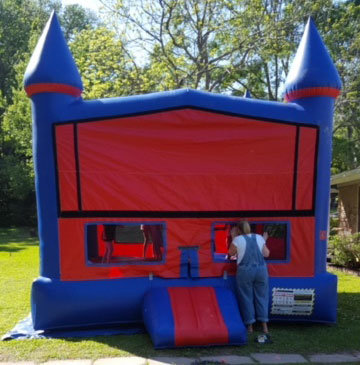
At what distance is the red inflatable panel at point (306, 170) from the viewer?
21.8 ft

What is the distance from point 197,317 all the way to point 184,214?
1.41 m

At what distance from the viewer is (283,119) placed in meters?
6.60

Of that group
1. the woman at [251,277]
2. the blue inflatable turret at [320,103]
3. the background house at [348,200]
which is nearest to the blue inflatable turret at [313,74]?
the blue inflatable turret at [320,103]

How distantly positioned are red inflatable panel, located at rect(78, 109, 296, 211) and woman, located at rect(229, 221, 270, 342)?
0.59 metres

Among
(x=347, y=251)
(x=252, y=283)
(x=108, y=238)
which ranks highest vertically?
(x=108, y=238)

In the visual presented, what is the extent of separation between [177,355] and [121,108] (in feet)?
10.5

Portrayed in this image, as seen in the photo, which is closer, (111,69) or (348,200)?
(348,200)

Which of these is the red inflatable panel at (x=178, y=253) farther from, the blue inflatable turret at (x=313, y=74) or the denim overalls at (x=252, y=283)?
the blue inflatable turret at (x=313, y=74)

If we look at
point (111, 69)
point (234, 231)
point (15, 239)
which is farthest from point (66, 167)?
point (15, 239)

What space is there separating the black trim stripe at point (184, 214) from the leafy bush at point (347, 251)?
5552mm

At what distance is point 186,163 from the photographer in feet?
21.4

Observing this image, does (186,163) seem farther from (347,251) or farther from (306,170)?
(347,251)

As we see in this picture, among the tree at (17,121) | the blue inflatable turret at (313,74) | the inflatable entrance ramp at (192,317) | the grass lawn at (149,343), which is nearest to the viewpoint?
the grass lawn at (149,343)

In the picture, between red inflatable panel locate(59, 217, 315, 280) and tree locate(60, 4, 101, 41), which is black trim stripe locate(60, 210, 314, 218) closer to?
red inflatable panel locate(59, 217, 315, 280)
